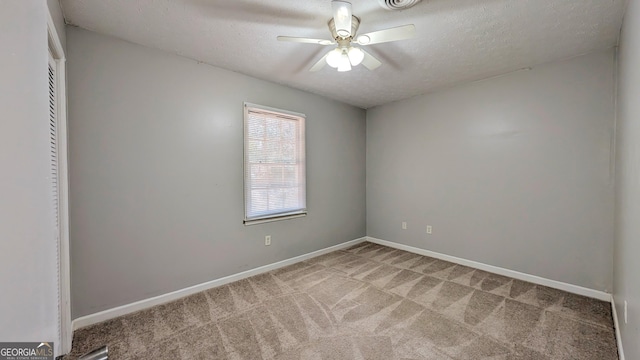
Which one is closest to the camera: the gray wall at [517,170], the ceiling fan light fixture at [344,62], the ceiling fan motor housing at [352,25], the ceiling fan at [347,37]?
the ceiling fan at [347,37]

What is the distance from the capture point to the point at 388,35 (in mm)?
1777

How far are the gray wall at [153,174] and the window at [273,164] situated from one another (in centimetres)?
12

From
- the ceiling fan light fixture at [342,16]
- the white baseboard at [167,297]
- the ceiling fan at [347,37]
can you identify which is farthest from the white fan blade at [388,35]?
the white baseboard at [167,297]

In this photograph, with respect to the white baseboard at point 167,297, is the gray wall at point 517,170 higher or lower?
higher

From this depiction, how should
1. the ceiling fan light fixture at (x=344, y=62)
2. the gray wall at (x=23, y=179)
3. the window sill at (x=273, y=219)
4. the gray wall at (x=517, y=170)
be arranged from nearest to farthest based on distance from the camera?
1. the gray wall at (x=23, y=179)
2. the ceiling fan light fixture at (x=344, y=62)
3. the gray wall at (x=517, y=170)
4. the window sill at (x=273, y=219)

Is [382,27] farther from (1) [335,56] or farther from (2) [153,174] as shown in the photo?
(2) [153,174]

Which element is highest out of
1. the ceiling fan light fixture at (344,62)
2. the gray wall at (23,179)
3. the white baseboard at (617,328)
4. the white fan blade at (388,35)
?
the white fan blade at (388,35)

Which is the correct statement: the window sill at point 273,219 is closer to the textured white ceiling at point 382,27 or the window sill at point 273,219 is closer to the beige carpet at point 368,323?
the beige carpet at point 368,323

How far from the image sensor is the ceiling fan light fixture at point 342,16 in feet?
5.20

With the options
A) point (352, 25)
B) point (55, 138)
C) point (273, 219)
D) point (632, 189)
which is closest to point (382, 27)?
point (352, 25)

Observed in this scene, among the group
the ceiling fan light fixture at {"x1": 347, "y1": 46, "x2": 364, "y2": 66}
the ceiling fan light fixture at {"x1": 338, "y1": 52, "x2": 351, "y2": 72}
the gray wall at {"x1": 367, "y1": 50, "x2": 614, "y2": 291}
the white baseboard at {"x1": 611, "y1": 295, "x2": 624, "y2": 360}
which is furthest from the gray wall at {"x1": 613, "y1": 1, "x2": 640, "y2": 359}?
the ceiling fan light fixture at {"x1": 338, "y1": 52, "x2": 351, "y2": 72}

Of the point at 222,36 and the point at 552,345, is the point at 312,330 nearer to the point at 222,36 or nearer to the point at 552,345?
the point at 552,345

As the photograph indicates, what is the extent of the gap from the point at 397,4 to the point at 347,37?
0.39 meters

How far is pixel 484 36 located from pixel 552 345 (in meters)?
2.53
